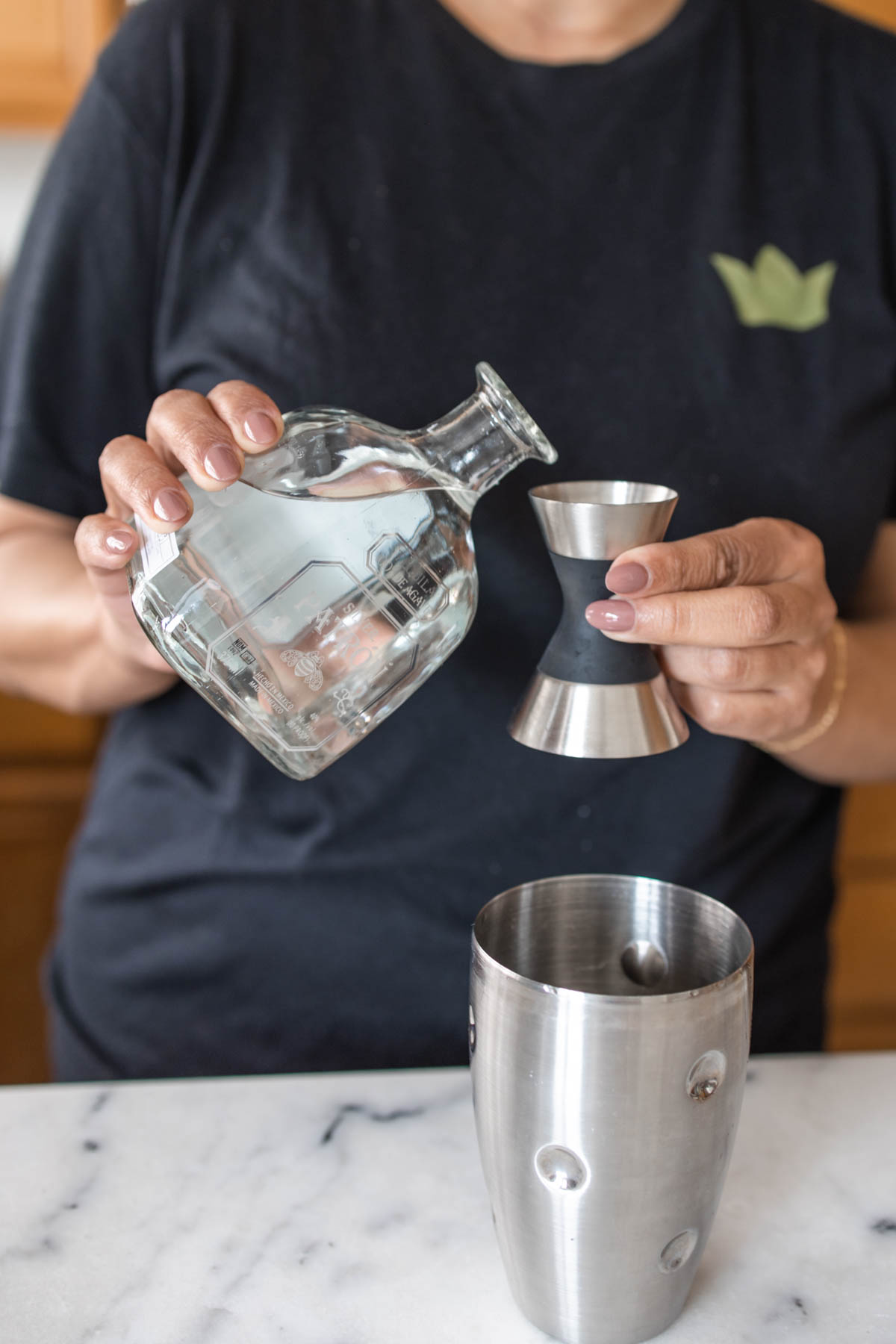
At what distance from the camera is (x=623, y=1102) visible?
0.48m

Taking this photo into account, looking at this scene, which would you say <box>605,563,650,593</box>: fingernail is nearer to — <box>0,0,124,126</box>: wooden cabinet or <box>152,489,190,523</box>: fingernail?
<box>152,489,190,523</box>: fingernail

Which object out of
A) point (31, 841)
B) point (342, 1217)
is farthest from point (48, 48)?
point (342, 1217)

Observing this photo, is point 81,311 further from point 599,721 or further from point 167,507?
point 599,721

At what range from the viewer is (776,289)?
88 centimetres

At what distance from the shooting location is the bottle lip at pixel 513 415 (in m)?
0.57

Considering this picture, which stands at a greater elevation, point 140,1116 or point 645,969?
point 645,969

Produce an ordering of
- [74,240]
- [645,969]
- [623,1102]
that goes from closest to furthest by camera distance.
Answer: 1. [623,1102]
2. [645,969]
3. [74,240]

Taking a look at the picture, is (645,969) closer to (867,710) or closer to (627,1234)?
(627,1234)

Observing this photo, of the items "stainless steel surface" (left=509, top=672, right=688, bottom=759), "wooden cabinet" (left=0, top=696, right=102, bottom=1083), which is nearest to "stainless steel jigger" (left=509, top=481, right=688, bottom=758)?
"stainless steel surface" (left=509, top=672, right=688, bottom=759)

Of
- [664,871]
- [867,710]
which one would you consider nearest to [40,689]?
[664,871]

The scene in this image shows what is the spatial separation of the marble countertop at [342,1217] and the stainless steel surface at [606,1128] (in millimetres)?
32

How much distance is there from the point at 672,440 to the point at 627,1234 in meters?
0.53

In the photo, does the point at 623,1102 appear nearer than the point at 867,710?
Yes

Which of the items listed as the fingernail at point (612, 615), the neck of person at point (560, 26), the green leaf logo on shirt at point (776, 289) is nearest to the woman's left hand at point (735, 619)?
the fingernail at point (612, 615)
